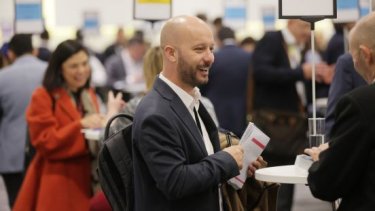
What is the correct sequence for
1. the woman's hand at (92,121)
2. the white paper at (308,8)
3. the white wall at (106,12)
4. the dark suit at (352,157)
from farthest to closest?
the white wall at (106,12) < the woman's hand at (92,121) < the white paper at (308,8) < the dark suit at (352,157)

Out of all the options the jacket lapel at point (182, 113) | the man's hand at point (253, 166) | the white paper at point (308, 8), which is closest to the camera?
the jacket lapel at point (182, 113)

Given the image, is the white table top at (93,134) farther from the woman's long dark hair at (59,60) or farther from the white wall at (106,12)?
the white wall at (106,12)

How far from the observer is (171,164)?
341 cm

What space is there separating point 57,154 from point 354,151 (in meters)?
2.88

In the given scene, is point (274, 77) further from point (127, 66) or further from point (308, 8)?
point (127, 66)

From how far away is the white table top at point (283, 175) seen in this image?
12.4ft

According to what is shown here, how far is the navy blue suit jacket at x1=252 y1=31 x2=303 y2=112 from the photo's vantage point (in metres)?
6.81

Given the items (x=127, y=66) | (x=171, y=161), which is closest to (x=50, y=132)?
(x=171, y=161)

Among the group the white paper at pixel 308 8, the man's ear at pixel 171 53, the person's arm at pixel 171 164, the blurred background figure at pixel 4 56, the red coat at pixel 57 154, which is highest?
the white paper at pixel 308 8

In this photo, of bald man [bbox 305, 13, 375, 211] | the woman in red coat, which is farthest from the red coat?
bald man [bbox 305, 13, 375, 211]

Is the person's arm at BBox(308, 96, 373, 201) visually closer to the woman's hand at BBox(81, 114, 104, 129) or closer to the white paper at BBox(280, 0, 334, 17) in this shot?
the white paper at BBox(280, 0, 334, 17)

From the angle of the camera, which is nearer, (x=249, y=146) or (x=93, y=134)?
(x=249, y=146)

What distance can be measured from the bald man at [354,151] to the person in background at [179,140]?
0.44 meters

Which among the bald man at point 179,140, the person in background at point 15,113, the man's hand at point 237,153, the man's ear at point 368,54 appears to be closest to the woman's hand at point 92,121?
the person in background at point 15,113
